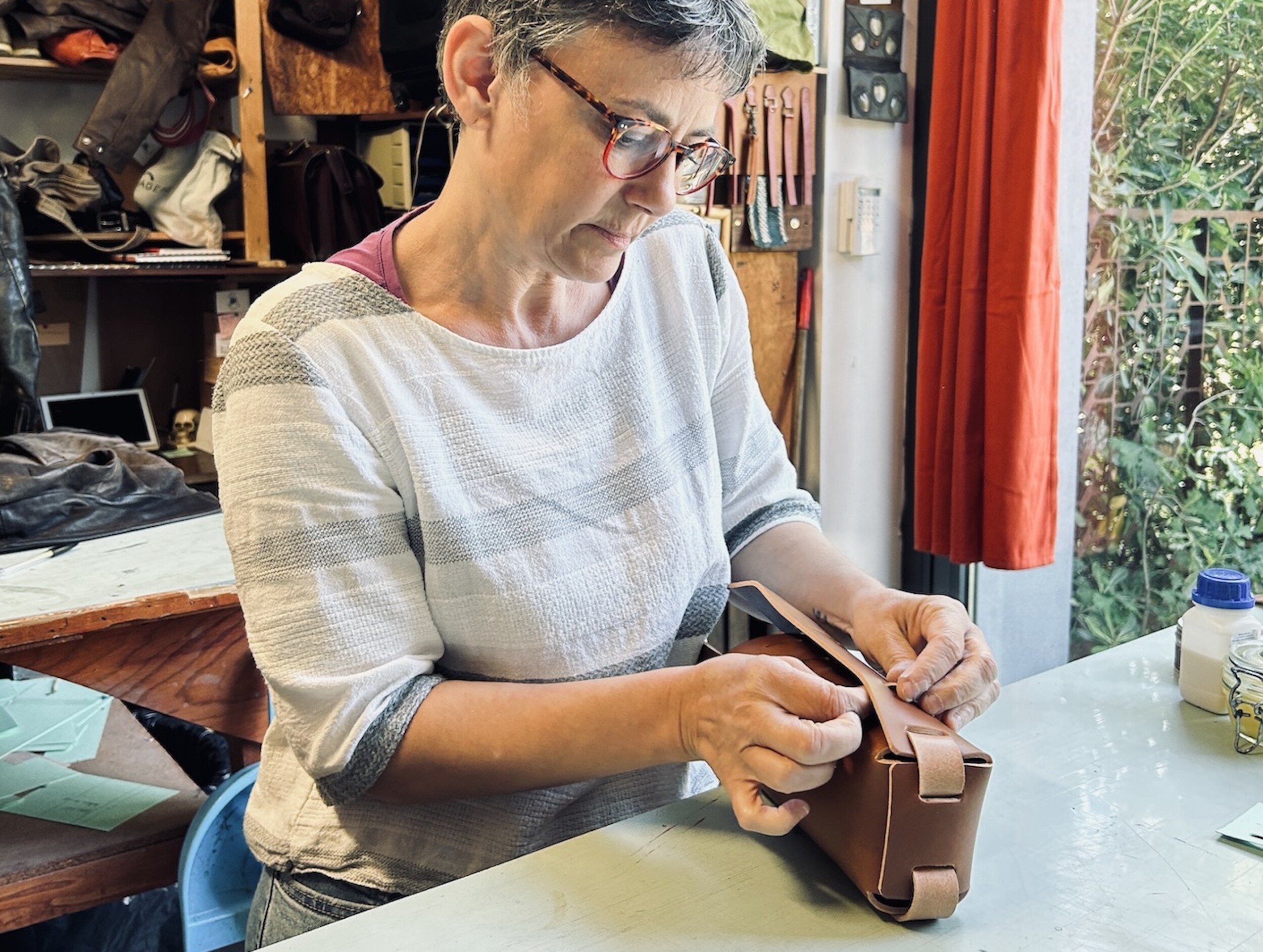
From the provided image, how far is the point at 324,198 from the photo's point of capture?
3412 mm

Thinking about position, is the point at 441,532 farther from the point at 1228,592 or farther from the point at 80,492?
the point at 80,492

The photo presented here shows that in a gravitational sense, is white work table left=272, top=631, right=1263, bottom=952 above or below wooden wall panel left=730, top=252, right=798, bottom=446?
below

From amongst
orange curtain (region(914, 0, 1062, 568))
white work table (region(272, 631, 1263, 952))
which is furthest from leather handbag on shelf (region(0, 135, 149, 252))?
white work table (region(272, 631, 1263, 952))

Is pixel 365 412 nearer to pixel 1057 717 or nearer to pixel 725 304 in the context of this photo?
pixel 725 304

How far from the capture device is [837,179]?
3.11 meters

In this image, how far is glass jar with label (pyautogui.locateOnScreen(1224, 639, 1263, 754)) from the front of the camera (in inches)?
45.1

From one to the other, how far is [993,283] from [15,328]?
258cm

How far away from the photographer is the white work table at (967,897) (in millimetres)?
851

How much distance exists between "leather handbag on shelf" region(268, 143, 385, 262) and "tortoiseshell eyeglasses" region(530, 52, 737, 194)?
2.42 meters

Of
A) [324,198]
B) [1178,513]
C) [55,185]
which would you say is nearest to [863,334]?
[1178,513]

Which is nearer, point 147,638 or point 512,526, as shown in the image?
point 512,526

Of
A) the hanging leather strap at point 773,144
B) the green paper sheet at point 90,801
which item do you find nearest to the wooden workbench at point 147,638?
the green paper sheet at point 90,801

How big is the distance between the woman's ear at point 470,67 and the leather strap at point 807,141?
2122 millimetres

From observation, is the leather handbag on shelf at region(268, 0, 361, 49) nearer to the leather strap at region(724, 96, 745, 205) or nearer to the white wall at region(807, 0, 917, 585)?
the leather strap at region(724, 96, 745, 205)
